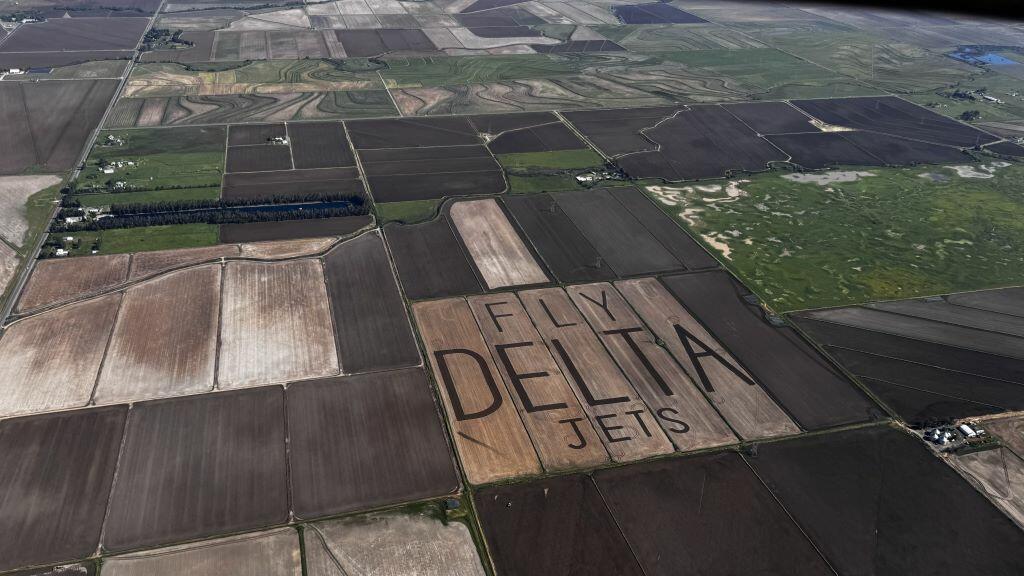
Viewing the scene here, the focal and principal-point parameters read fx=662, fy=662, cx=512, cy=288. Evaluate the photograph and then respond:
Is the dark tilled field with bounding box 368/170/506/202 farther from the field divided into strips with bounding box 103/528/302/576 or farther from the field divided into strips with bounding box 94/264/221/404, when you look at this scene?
the field divided into strips with bounding box 103/528/302/576

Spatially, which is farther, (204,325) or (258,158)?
(258,158)

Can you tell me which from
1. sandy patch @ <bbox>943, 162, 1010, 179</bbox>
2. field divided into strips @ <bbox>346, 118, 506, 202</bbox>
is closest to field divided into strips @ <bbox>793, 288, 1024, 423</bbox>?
sandy patch @ <bbox>943, 162, 1010, 179</bbox>

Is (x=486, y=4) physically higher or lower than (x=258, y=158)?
higher

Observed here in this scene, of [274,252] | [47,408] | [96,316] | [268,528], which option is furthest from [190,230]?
A: [268,528]

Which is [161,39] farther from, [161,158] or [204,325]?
[204,325]

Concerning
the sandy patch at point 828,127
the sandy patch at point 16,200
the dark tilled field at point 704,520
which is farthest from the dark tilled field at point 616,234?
the sandy patch at point 16,200

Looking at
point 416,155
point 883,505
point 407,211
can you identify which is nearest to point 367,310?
point 407,211
